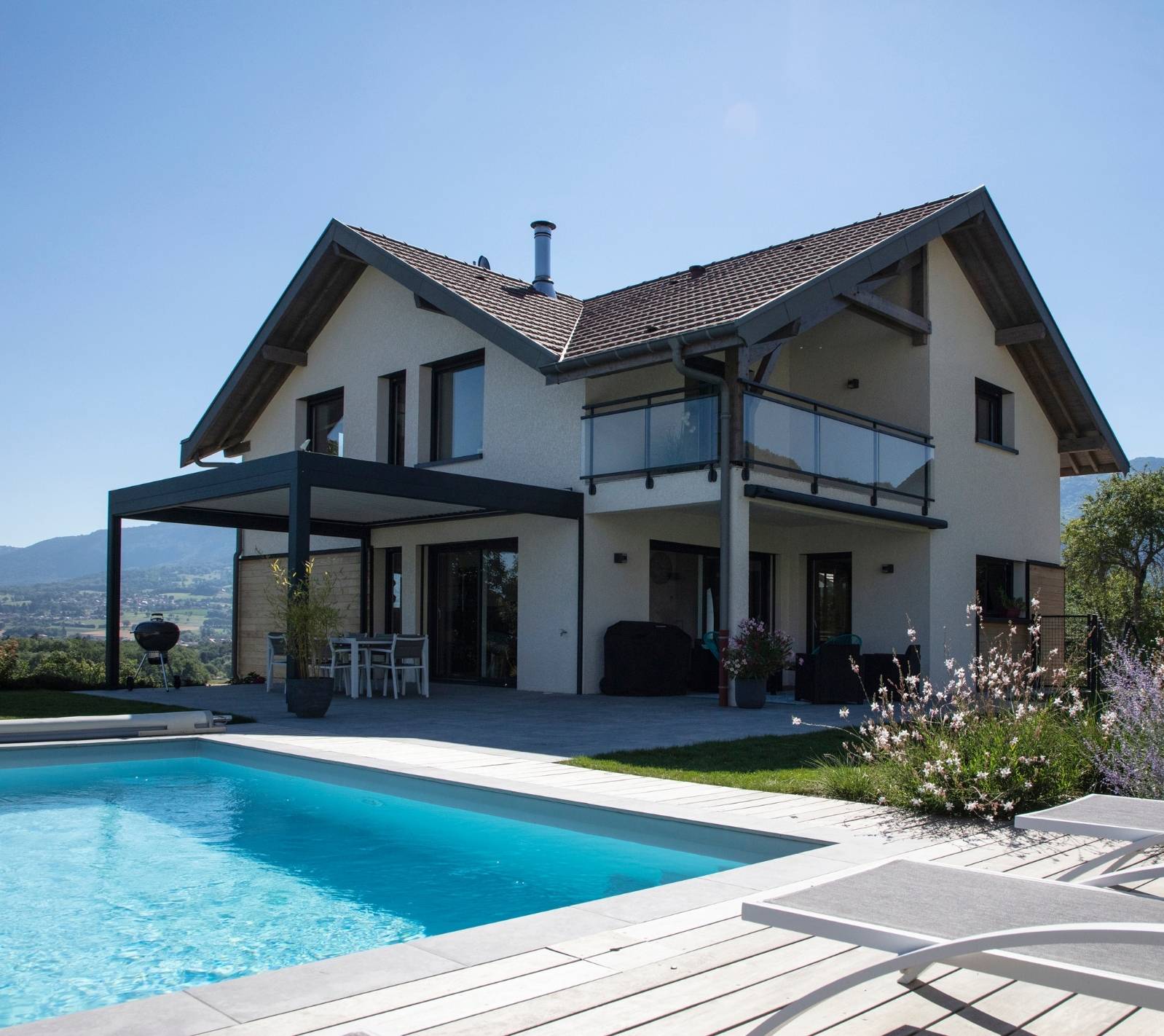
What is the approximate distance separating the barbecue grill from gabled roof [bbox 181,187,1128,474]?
517 cm

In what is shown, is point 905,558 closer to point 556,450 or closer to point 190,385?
point 556,450

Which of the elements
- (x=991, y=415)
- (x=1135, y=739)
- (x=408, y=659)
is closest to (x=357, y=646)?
(x=408, y=659)

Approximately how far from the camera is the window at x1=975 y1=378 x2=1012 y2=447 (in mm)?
17594

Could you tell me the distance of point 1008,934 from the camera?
2.19 meters

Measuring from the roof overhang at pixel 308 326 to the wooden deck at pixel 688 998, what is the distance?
442 inches

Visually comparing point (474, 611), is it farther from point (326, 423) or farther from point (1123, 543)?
point (1123, 543)

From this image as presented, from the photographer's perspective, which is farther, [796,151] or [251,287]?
[251,287]

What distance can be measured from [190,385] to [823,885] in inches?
1509

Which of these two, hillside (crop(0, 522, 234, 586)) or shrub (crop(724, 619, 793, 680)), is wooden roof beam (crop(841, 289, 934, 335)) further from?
hillside (crop(0, 522, 234, 586))

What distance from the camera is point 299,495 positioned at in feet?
37.5

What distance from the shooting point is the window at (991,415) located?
17.6 metres

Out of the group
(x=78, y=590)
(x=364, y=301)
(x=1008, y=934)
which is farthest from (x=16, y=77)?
(x=78, y=590)

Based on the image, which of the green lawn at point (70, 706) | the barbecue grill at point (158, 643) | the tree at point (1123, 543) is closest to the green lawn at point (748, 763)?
the green lawn at point (70, 706)

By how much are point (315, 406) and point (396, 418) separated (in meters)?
2.32
